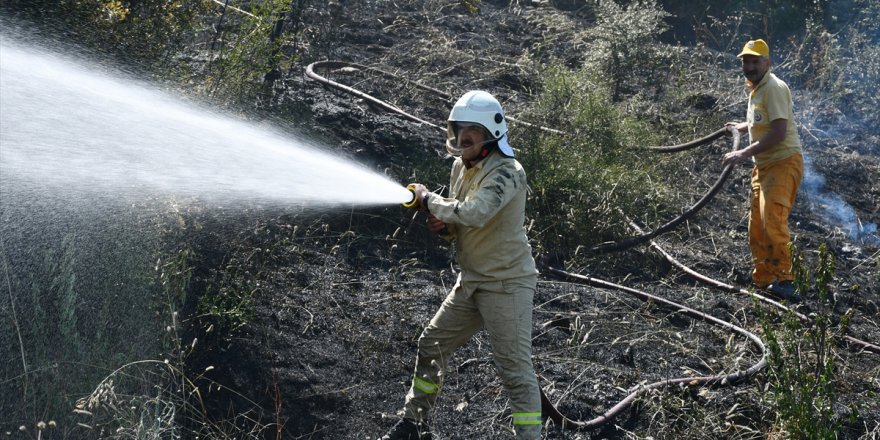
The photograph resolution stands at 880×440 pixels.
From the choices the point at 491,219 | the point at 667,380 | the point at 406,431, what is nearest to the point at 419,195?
the point at 491,219

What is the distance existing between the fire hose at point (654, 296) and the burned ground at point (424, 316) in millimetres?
65

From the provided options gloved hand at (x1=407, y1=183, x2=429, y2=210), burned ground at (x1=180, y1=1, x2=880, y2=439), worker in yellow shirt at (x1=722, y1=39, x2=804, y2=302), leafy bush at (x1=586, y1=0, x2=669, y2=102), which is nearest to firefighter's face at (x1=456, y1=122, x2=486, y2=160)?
gloved hand at (x1=407, y1=183, x2=429, y2=210)

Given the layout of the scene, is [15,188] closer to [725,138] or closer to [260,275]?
[260,275]

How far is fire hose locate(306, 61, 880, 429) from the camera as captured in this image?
5.20 meters

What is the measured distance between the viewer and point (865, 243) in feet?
29.7

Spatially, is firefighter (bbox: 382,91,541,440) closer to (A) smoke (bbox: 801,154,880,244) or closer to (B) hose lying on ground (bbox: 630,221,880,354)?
(B) hose lying on ground (bbox: 630,221,880,354)

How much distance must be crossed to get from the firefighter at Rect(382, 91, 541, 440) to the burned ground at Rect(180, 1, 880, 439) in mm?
418

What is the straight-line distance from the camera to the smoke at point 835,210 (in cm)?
920

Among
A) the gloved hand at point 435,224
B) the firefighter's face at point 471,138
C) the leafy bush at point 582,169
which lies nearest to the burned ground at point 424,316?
the leafy bush at point 582,169

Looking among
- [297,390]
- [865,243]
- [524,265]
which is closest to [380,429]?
[297,390]

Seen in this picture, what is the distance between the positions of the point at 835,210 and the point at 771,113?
8.55ft

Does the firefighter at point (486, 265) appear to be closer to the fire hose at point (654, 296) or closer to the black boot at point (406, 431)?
the black boot at point (406, 431)

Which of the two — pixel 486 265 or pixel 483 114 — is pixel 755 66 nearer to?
pixel 483 114

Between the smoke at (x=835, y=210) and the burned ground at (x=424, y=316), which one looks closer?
the burned ground at (x=424, y=316)
